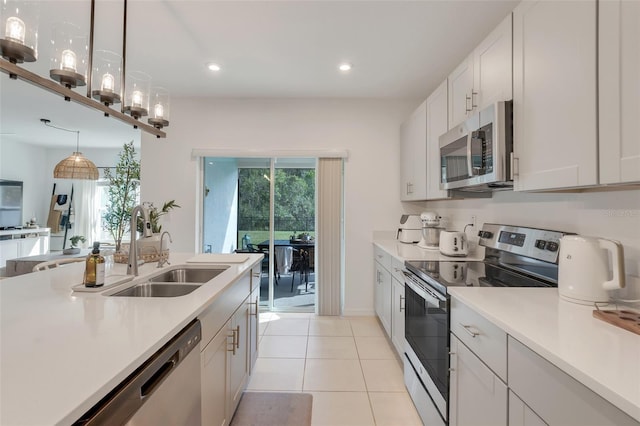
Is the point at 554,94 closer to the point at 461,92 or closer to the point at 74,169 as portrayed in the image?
the point at 461,92

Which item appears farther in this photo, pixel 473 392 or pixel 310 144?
pixel 310 144

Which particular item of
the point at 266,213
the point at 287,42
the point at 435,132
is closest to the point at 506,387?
the point at 435,132

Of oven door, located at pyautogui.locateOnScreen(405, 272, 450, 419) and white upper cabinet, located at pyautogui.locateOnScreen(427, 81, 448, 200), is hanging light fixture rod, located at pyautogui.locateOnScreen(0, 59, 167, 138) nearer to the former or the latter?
oven door, located at pyautogui.locateOnScreen(405, 272, 450, 419)

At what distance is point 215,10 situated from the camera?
6.62 ft

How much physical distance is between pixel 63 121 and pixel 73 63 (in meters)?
4.46

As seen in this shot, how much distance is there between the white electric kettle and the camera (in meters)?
1.09

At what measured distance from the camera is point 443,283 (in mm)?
1523

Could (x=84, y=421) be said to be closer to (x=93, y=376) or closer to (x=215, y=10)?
(x=93, y=376)

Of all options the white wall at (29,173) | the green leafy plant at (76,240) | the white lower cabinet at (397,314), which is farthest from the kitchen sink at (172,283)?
the white wall at (29,173)

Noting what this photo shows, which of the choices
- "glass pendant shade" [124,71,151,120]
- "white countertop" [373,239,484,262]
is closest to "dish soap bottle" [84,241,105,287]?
"glass pendant shade" [124,71,151,120]

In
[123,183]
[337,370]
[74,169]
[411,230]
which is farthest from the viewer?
[74,169]

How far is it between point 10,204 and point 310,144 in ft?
21.5

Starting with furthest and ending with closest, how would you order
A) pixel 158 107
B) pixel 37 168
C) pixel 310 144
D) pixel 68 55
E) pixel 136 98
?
pixel 37 168
pixel 310 144
pixel 158 107
pixel 136 98
pixel 68 55

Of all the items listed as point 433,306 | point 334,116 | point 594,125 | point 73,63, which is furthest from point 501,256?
point 73,63
